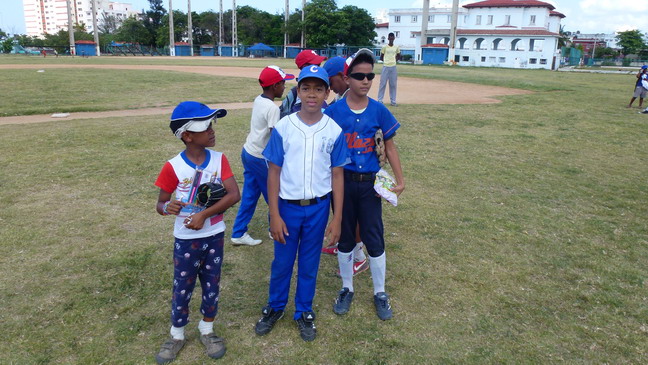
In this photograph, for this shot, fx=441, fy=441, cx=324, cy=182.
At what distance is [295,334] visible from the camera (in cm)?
299

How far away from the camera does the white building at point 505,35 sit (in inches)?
2272

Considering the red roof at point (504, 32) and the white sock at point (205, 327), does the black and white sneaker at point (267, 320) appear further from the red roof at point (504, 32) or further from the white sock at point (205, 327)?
the red roof at point (504, 32)

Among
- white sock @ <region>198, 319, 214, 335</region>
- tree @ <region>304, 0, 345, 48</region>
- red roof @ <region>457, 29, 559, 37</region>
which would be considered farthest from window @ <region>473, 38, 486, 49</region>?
white sock @ <region>198, 319, 214, 335</region>

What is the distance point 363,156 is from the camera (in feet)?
10.3

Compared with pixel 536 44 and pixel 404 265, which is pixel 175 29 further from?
pixel 404 265

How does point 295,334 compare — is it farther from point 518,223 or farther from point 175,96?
point 175,96

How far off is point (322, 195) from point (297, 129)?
0.45m

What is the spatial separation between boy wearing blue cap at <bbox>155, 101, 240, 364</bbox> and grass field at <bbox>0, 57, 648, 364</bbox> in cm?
22

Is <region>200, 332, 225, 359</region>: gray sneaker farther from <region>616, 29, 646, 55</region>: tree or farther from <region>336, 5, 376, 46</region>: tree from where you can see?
<region>616, 29, 646, 55</region>: tree

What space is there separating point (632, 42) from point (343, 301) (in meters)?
90.8

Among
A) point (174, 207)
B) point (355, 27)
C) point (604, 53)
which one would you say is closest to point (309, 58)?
point (174, 207)

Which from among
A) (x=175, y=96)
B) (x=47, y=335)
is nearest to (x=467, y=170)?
(x=47, y=335)

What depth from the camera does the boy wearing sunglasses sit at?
313 centimetres

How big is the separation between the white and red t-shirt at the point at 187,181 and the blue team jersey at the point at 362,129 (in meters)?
0.94
